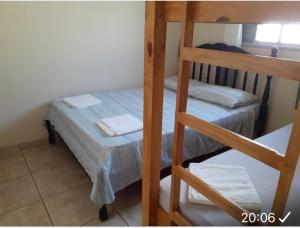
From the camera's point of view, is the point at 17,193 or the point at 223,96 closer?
the point at 17,193

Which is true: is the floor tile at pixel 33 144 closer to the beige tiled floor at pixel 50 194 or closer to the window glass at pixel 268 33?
the beige tiled floor at pixel 50 194

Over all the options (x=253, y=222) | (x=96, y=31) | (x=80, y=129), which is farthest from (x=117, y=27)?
(x=253, y=222)

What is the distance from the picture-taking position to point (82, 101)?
2604mm

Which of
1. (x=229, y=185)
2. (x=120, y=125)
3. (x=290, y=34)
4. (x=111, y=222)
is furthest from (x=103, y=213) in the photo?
(x=290, y=34)

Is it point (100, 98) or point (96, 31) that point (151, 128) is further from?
point (96, 31)

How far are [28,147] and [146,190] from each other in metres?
2.16

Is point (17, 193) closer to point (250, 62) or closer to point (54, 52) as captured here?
point (54, 52)

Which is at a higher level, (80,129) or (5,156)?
(80,129)

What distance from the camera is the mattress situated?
1671 mm

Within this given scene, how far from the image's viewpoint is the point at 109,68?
10.3 feet

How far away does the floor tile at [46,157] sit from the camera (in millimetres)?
2462

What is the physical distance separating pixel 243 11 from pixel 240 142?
388 mm

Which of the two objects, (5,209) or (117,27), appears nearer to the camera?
(5,209)

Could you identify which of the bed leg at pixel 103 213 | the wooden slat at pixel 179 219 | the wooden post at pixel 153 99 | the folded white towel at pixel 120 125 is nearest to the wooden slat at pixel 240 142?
the wooden post at pixel 153 99
